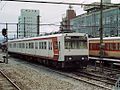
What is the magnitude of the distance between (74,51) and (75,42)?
28.8 inches

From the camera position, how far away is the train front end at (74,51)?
73.7 ft

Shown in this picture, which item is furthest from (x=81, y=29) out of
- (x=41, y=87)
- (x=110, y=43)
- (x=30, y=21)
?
(x=41, y=87)

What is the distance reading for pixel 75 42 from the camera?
2302 centimetres

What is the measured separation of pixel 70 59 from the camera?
22.5 meters

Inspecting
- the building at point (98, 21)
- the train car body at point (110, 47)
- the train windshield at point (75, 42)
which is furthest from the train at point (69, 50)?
the building at point (98, 21)

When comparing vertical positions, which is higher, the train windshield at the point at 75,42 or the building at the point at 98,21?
the building at the point at 98,21

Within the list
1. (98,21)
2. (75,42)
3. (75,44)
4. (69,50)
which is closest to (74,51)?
(69,50)

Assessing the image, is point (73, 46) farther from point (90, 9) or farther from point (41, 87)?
point (90, 9)

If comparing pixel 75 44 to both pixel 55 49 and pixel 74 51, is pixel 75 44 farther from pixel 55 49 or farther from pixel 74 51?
pixel 55 49

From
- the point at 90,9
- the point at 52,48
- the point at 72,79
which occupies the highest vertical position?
the point at 90,9

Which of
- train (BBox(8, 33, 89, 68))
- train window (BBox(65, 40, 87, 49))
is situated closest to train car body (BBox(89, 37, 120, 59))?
train (BBox(8, 33, 89, 68))

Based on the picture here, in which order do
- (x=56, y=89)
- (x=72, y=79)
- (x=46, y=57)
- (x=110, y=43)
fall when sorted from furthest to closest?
1. (x=110, y=43)
2. (x=46, y=57)
3. (x=72, y=79)
4. (x=56, y=89)

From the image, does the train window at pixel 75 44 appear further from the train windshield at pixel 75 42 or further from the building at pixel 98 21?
the building at pixel 98 21

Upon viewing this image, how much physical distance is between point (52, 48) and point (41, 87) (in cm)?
909
